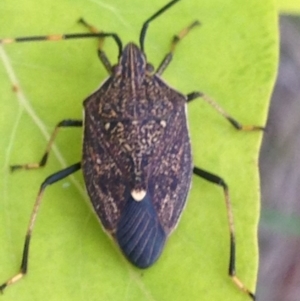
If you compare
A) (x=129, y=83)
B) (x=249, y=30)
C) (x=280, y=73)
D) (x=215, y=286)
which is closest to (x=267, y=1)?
(x=249, y=30)

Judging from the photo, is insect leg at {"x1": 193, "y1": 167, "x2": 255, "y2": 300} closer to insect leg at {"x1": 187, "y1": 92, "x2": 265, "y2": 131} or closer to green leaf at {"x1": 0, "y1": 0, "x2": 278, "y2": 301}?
green leaf at {"x1": 0, "y1": 0, "x2": 278, "y2": 301}

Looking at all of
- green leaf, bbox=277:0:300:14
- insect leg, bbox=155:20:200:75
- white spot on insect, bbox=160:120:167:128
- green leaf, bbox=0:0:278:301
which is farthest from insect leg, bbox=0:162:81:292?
green leaf, bbox=277:0:300:14

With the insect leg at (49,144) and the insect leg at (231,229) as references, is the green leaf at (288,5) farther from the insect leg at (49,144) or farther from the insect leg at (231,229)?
the insect leg at (49,144)

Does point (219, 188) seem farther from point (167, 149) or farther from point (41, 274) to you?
point (41, 274)

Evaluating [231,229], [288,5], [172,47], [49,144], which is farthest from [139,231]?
[288,5]

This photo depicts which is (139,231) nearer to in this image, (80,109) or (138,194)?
(138,194)

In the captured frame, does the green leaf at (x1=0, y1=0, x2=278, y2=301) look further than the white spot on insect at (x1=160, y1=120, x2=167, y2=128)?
No
